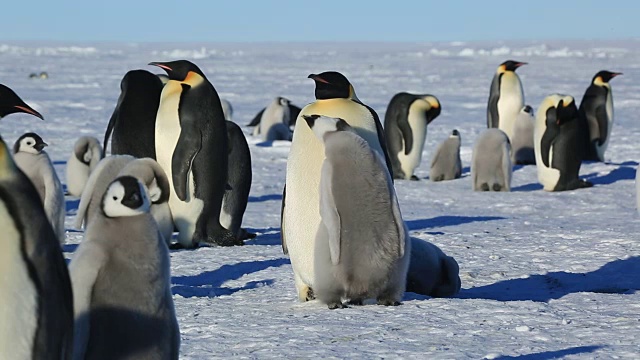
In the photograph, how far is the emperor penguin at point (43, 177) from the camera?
6.46 metres

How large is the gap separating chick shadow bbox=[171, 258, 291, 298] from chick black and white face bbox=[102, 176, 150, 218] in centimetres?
213

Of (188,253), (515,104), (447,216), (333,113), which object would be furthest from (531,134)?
(333,113)

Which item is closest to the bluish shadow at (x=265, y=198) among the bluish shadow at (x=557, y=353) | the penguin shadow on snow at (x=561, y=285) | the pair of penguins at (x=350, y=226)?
the penguin shadow on snow at (x=561, y=285)

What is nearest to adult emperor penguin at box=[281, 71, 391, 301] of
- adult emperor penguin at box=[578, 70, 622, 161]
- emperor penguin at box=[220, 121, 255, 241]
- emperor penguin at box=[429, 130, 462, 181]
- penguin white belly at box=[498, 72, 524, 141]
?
emperor penguin at box=[220, 121, 255, 241]

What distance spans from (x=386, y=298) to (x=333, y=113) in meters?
1.01

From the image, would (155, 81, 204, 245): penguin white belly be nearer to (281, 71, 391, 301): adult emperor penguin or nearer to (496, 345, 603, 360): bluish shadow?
(281, 71, 391, 301): adult emperor penguin

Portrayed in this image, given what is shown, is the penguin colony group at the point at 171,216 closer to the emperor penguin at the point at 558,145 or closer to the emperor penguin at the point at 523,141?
the emperor penguin at the point at 558,145

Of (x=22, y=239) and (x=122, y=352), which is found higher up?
(x=22, y=239)

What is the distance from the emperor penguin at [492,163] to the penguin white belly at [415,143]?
1707 millimetres

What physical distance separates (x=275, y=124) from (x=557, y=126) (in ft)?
18.2

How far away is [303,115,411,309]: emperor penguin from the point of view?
176 inches

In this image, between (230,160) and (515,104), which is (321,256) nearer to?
(230,160)

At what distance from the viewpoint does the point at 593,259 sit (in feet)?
21.6

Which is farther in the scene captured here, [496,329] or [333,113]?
[333,113]
